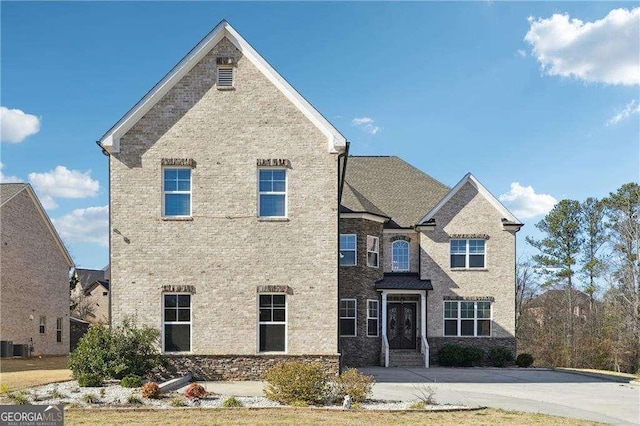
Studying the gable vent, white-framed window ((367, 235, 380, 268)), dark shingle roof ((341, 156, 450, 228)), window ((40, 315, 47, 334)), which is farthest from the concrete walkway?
window ((40, 315, 47, 334))

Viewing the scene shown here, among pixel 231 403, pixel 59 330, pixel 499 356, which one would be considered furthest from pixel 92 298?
A: pixel 231 403

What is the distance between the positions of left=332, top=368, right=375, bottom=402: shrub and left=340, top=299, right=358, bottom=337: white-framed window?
41.9 ft

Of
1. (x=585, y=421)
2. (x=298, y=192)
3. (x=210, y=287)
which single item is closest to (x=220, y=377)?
(x=210, y=287)

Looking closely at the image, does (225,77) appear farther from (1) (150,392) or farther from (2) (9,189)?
(2) (9,189)

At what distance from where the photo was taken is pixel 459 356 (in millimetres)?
29312

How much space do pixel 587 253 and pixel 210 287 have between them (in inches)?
1351

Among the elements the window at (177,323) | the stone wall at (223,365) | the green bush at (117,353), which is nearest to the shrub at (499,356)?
the stone wall at (223,365)

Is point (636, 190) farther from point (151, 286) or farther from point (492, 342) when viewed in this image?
point (151, 286)

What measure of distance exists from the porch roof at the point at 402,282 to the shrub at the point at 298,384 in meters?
14.1

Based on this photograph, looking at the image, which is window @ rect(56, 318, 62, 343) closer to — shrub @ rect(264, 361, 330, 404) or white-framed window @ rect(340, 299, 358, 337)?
white-framed window @ rect(340, 299, 358, 337)

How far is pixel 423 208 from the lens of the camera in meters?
31.8

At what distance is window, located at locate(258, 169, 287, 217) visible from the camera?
67.3ft

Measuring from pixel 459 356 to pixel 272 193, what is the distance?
1424 centimetres

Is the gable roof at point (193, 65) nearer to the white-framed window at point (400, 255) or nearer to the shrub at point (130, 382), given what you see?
the shrub at point (130, 382)
